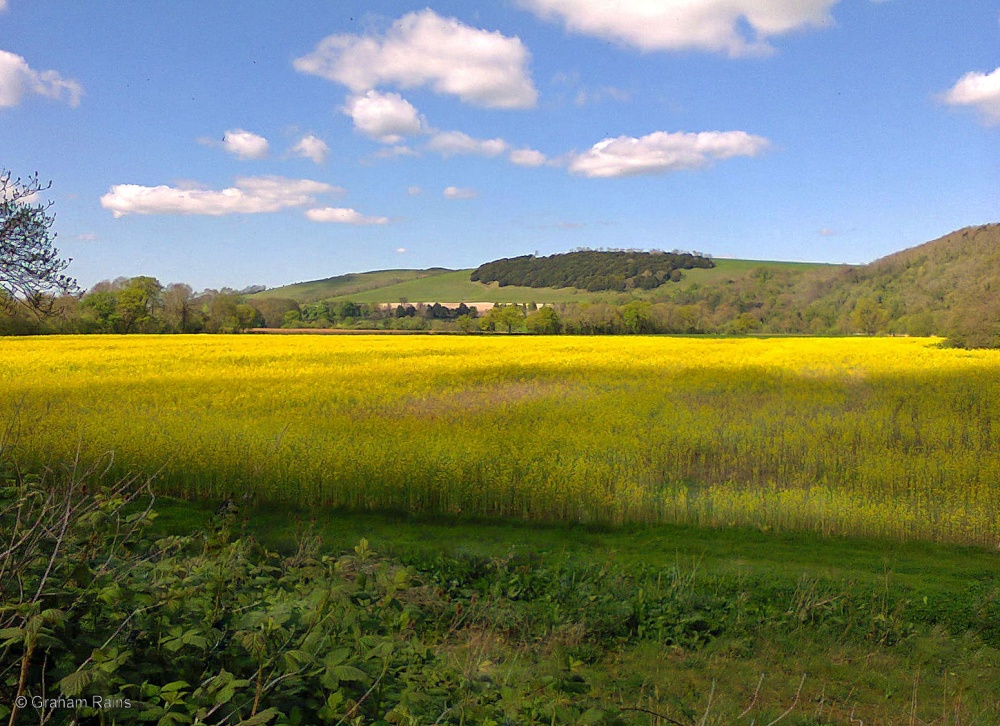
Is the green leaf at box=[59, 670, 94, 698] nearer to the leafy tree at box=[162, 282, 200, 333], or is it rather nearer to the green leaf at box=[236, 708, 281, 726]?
the green leaf at box=[236, 708, 281, 726]

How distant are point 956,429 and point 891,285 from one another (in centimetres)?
10278

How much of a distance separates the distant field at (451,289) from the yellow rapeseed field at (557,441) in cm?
10846

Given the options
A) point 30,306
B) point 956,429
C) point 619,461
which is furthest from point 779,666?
point 956,429

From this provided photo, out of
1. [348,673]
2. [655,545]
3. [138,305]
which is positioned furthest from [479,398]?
[138,305]

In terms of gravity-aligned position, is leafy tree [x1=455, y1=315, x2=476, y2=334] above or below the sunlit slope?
below

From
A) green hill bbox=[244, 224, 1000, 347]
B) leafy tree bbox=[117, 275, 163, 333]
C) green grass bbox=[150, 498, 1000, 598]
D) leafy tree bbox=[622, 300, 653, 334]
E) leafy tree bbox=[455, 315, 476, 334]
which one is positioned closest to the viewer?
green grass bbox=[150, 498, 1000, 598]

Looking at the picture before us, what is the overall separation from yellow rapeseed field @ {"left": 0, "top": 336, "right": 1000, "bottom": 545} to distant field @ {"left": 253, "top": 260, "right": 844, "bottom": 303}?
108460 millimetres

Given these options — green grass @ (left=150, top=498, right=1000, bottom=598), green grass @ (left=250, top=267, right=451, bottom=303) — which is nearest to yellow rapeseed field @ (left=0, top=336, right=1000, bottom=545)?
green grass @ (left=150, top=498, right=1000, bottom=598)

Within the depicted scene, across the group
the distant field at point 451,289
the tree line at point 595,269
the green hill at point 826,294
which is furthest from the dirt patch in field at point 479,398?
the tree line at point 595,269

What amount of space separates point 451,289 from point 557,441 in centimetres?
14357

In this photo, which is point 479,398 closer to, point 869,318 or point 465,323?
point 465,323

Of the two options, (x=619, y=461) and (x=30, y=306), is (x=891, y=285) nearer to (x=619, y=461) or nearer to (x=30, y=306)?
(x=619, y=461)

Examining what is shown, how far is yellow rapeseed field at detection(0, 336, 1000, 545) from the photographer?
11.1 meters

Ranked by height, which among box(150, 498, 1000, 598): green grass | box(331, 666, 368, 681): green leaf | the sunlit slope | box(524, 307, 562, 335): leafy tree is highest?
the sunlit slope
